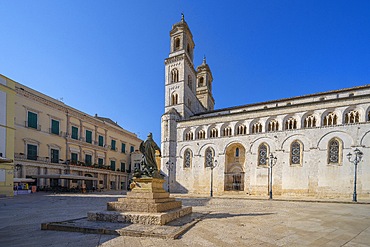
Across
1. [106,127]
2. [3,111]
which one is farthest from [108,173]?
[3,111]

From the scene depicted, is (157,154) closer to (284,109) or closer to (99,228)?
(99,228)

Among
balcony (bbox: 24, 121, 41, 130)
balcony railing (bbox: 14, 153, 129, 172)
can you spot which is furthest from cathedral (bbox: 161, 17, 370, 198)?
balcony (bbox: 24, 121, 41, 130)

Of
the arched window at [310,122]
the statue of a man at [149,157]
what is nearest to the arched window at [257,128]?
the arched window at [310,122]

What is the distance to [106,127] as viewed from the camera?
3541 centimetres

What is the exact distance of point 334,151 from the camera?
22.9 meters

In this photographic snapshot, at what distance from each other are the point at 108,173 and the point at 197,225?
31287 millimetres

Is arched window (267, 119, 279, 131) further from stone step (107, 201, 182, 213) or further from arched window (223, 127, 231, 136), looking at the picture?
stone step (107, 201, 182, 213)

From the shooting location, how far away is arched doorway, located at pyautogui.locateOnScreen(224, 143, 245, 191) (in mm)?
28750

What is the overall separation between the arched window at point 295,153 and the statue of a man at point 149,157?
21.5 meters

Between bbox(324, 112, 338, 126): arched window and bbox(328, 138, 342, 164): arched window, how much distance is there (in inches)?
69.8

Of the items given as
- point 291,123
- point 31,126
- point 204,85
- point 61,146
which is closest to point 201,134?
point 291,123

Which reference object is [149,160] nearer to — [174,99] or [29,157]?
[29,157]

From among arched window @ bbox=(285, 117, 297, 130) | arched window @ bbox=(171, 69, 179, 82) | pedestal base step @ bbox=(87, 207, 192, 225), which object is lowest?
pedestal base step @ bbox=(87, 207, 192, 225)

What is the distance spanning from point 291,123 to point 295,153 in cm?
359
